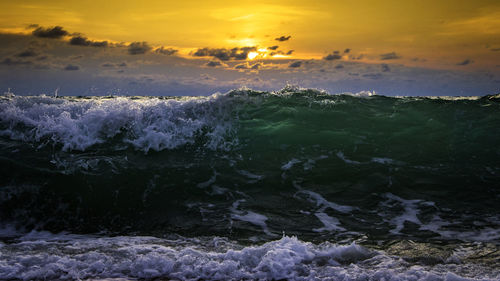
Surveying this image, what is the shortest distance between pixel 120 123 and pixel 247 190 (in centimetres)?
482

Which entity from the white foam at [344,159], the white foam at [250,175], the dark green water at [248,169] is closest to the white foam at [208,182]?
the dark green water at [248,169]

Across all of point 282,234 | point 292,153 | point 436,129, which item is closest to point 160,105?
point 292,153

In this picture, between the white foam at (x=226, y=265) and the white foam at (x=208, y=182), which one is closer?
the white foam at (x=226, y=265)

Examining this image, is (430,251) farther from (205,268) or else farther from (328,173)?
(328,173)

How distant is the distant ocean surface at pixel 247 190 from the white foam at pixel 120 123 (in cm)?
5

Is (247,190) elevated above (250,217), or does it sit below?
above

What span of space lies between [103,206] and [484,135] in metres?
10.7

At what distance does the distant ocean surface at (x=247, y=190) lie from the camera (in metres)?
4.73

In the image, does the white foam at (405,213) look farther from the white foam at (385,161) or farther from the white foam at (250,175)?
the white foam at (250,175)

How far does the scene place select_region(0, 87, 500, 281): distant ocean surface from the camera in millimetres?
4727

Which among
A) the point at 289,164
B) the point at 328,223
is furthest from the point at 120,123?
the point at 328,223

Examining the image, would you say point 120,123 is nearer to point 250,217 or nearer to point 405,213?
point 250,217

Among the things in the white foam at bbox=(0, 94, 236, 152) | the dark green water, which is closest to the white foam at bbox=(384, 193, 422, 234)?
the dark green water

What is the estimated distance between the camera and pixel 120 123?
10.9 meters
